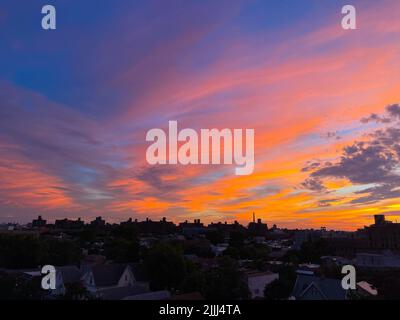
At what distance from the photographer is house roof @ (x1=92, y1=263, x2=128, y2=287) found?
28.1 m

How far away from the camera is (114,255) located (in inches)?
1718

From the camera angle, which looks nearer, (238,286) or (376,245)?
(238,286)

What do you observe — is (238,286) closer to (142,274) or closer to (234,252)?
(142,274)

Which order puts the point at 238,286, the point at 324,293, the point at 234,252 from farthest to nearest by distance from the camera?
the point at 234,252
the point at 238,286
the point at 324,293

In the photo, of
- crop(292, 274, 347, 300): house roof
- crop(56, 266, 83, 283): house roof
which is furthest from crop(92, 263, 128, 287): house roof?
crop(292, 274, 347, 300): house roof

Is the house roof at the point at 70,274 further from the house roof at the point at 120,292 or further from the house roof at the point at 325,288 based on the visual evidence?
the house roof at the point at 325,288

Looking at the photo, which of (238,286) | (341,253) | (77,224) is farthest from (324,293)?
(77,224)

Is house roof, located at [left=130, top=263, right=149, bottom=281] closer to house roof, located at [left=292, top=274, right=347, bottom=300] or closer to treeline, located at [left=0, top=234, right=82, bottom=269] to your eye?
house roof, located at [left=292, top=274, right=347, bottom=300]

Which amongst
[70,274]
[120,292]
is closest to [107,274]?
[70,274]

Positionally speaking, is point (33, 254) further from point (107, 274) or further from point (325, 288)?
point (325, 288)

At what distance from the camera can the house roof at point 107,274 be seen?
28.1 m

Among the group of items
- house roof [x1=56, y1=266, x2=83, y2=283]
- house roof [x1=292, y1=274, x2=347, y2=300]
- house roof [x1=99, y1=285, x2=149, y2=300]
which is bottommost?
house roof [x1=99, y1=285, x2=149, y2=300]

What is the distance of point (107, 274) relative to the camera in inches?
1135
